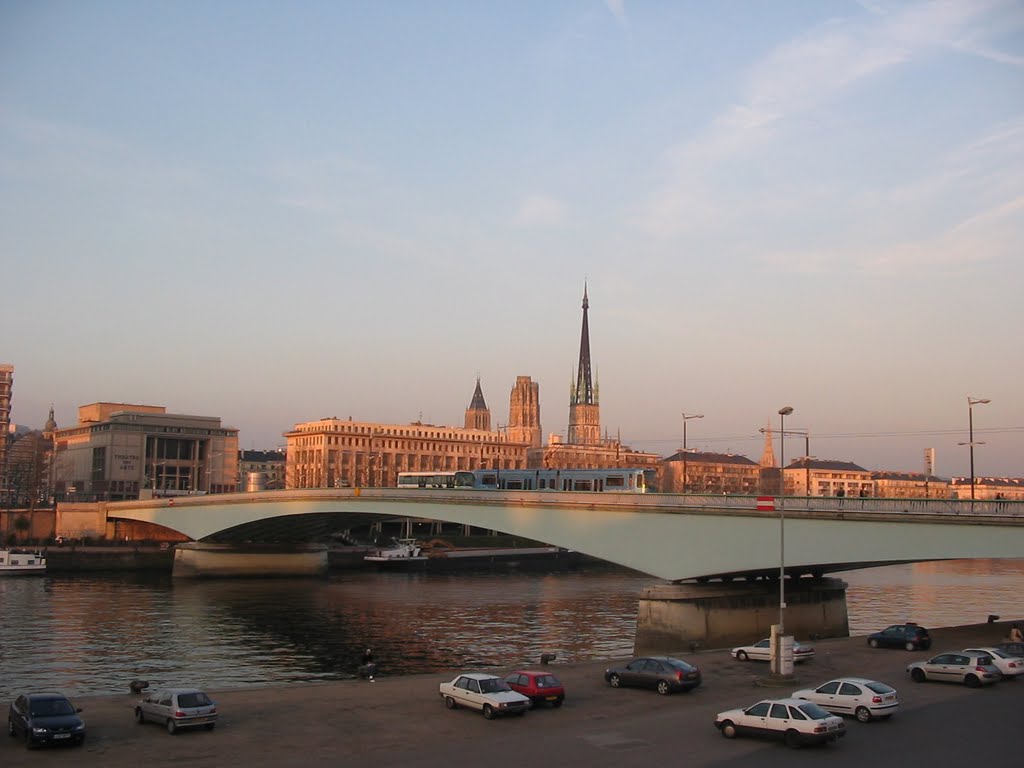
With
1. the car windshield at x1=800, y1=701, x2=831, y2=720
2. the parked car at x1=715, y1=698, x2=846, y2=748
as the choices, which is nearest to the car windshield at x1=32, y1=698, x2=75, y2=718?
the parked car at x1=715, y1=698, x2=846, y2=748

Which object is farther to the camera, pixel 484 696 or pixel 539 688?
pixel 539 688

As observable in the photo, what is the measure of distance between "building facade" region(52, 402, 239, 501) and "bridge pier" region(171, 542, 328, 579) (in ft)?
179

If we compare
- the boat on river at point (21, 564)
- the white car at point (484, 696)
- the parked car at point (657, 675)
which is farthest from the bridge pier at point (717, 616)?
the boat on river at point (21, 564)

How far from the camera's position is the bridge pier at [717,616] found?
43812 mm

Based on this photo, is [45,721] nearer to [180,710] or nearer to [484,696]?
[180,710]

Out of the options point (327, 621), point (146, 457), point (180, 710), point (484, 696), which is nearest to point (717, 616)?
point (484, 696)

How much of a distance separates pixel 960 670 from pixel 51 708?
2606 cm

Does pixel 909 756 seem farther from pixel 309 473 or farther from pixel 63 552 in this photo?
pixel 309 473

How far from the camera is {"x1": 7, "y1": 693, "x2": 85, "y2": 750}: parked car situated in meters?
23.3

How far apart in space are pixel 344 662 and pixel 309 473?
14441 cm

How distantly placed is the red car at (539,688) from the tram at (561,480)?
83.2ft

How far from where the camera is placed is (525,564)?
113500mm

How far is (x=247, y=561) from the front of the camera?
92875 mm

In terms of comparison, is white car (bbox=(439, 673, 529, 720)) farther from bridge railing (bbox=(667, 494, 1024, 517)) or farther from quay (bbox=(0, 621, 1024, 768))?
bridge railing (bbox=(667, 494, 1024, 517))
